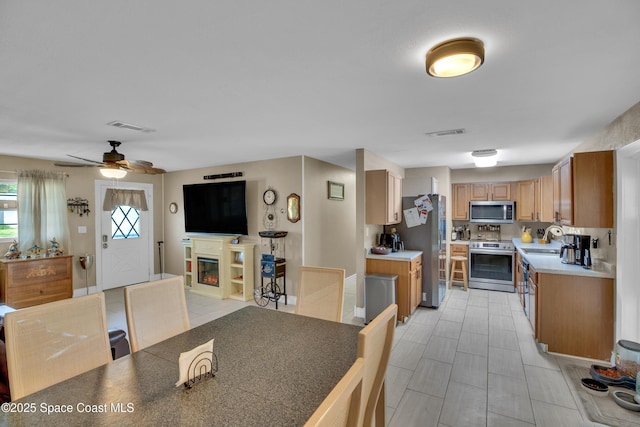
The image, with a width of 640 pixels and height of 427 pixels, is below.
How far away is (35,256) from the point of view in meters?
4.61

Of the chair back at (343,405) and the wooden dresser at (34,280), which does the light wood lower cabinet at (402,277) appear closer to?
the chair back at (343,405)

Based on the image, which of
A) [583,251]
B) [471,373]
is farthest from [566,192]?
[471,373]

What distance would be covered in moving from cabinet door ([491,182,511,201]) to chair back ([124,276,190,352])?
5919 mm

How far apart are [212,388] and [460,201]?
6.04 meters

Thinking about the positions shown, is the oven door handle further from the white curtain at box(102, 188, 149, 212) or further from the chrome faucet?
the white curtain at box(102, 188, 149, 212)

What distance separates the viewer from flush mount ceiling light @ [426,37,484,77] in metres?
1.55

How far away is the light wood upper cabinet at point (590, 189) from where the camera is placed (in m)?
2.84

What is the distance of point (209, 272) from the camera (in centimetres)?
564

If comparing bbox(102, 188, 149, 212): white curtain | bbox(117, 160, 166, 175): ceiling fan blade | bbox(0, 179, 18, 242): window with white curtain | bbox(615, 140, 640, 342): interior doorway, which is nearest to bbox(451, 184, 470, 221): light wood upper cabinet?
bbox(615, 140, 640, 342): interior doorway

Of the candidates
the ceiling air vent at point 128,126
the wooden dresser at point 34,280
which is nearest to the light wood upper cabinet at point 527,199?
the ceiling air vent at point 128,126

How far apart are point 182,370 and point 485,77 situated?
242 centimetres

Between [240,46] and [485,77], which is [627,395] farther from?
[240,46]

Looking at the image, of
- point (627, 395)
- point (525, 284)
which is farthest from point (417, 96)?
point (525, 284)

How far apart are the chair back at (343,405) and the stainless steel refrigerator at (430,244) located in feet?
13.5
